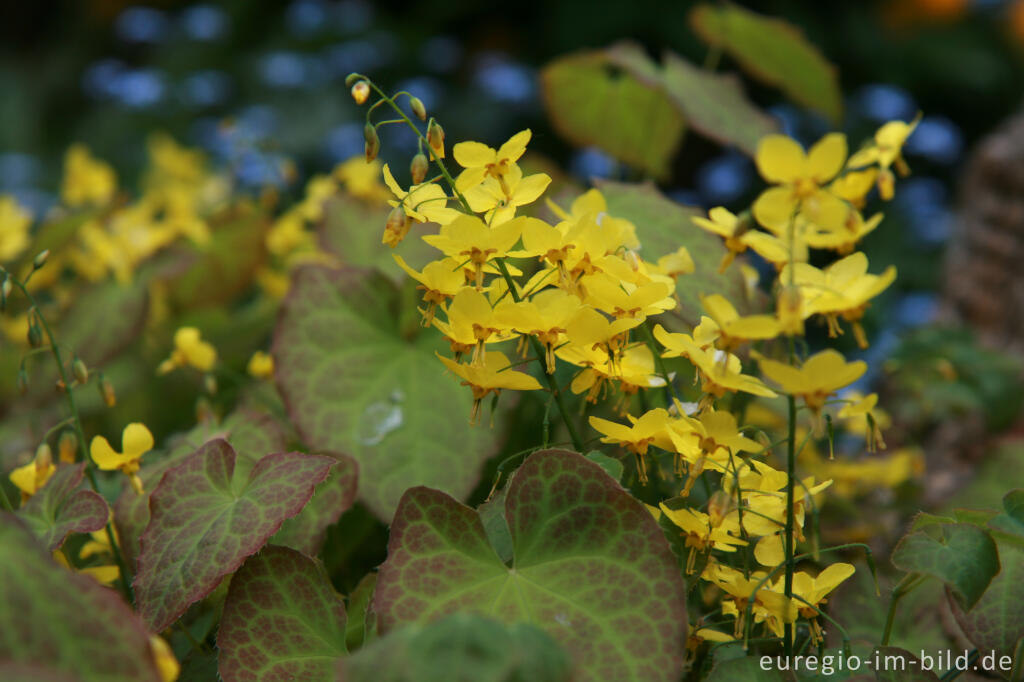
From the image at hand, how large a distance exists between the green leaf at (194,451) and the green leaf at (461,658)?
330mm

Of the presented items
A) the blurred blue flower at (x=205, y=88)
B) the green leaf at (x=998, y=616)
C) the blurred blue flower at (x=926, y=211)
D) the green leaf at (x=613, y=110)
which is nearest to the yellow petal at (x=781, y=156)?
the green leaf at (x=998, y=616)

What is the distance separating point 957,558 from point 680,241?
1.46 feet

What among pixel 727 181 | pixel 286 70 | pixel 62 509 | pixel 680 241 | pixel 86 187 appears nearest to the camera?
pixel 62 509

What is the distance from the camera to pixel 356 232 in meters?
1.37

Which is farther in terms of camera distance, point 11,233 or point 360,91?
point 11,233

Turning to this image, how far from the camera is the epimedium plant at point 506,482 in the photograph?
22.6 inches

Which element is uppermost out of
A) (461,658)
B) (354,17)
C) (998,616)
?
(461,658)

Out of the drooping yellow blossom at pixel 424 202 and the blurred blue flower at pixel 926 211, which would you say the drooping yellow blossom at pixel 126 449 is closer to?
the drooping yellow blossom at pixel 424 202

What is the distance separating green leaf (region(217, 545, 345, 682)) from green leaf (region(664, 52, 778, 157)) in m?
0.80

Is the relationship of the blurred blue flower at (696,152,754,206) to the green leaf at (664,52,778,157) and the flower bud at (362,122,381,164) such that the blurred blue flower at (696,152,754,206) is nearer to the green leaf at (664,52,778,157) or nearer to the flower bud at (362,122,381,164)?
the green leaf at (664,52,778,157)

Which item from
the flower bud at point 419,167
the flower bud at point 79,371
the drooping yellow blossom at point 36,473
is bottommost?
the drooping yellow blossom at point 36,473

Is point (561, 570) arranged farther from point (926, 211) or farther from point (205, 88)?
point (205, 88)

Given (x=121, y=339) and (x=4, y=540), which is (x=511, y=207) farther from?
(x=121, y=339)

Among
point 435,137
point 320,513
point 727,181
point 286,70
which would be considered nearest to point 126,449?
point 320,513
